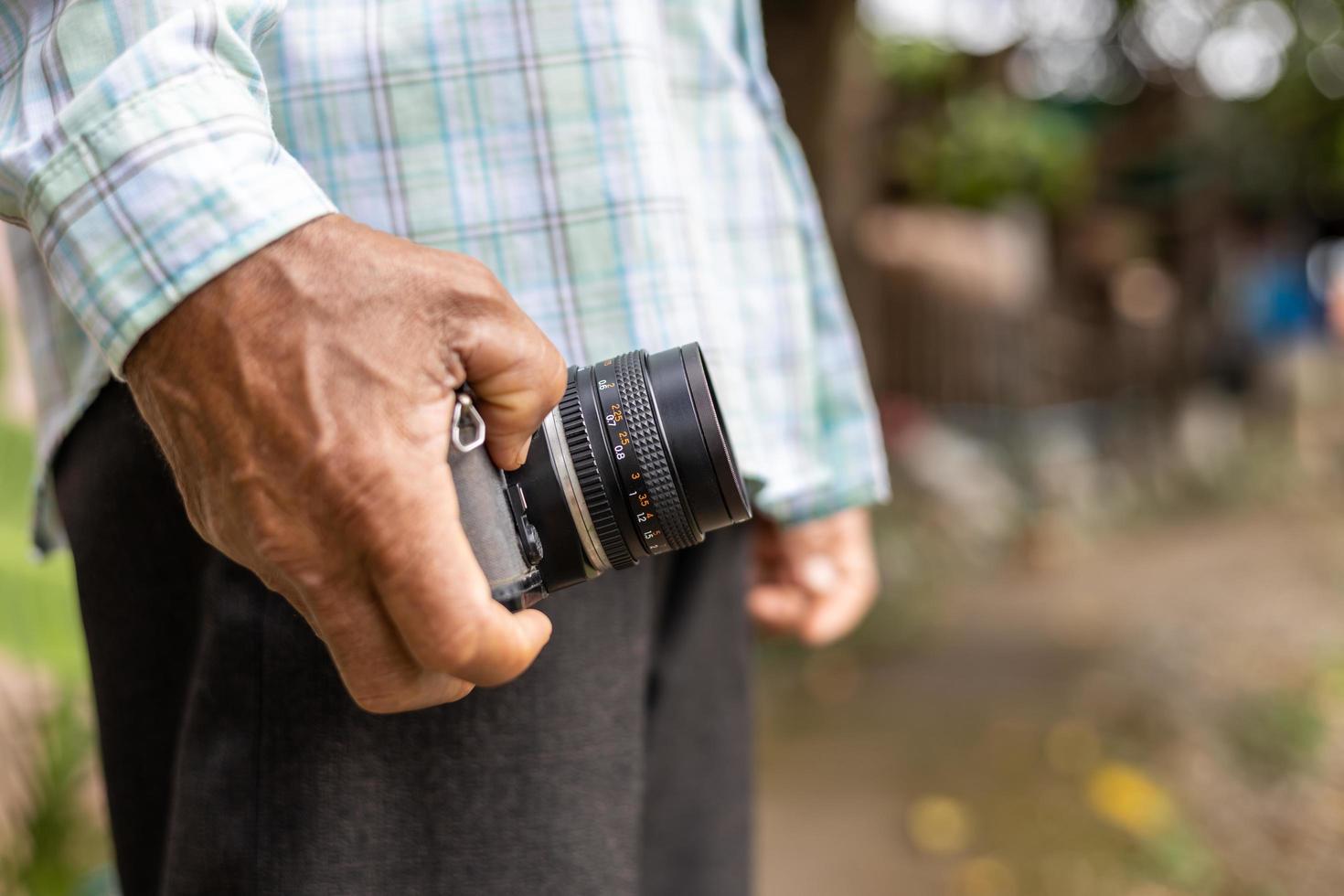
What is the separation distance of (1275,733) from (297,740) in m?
3.35

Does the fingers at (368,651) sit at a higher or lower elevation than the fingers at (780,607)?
higher

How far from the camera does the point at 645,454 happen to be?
672 millimetres

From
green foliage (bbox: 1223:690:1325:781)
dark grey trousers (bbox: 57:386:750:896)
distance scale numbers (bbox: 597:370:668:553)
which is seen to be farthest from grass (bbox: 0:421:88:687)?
green foliage (bbox: 1223:690:1325:781)

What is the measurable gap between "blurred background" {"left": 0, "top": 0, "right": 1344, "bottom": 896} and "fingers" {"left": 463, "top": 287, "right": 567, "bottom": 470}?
178cm

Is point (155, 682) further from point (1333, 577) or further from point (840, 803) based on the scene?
point (1333, 577)

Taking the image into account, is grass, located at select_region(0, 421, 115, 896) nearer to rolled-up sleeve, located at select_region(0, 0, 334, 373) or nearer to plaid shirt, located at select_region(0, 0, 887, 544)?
plaid shirt, located at select_region(0, 0, 887, 544)

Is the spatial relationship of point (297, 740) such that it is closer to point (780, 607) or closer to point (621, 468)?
point (621, 468)

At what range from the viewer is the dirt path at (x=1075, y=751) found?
8.89ft

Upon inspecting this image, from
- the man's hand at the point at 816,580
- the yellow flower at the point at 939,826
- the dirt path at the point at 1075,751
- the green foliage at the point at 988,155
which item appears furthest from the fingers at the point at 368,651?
the green foliage at the point at 988,155

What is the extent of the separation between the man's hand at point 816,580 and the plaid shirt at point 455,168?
178mm

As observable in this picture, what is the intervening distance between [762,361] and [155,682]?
1.99ft

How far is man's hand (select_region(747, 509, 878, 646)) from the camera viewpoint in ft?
4.15

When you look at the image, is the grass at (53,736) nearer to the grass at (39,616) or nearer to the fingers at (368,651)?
the grass at (39,616)

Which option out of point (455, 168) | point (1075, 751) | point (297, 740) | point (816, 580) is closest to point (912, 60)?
point (1075, 751)
